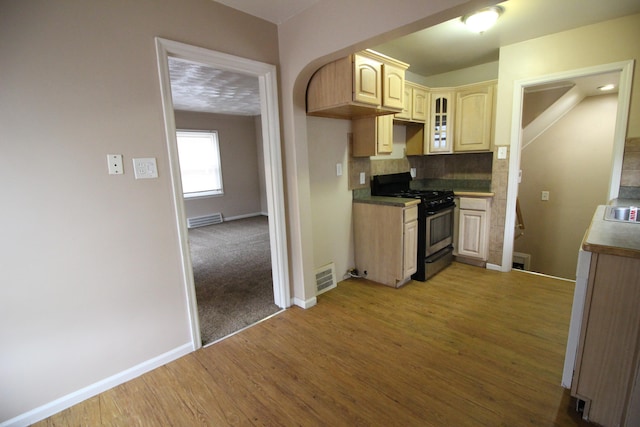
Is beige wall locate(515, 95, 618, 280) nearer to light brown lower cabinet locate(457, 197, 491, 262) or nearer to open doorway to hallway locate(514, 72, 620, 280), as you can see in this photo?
open doorway to hallway locate(514, 72, 620, 280)

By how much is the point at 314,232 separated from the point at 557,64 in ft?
9.38

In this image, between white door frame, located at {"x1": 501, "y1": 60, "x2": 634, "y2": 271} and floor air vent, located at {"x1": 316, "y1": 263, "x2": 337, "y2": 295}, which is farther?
floor air vent, located at {"x1": 316, "y1": 263, "x2": 337, "y2": 295}

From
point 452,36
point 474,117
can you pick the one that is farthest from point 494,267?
point 452,36

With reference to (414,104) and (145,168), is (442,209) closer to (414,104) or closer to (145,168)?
(414,104)

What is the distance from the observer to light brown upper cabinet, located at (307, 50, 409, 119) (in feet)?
7.57

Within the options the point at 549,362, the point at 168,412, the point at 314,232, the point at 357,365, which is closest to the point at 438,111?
the point at 314,232

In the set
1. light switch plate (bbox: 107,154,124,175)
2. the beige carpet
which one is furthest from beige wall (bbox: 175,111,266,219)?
light switch plate (bbox: 107,154,124,175)

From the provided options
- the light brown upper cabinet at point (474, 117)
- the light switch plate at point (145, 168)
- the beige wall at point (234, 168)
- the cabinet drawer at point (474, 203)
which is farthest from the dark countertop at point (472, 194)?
the beige wall at point (234, 168)

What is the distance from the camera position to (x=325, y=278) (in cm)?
312

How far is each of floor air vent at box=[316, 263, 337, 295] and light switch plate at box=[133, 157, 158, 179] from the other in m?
1.77

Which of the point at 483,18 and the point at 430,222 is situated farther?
the point at 430,222

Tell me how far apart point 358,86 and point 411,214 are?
54.5 inches

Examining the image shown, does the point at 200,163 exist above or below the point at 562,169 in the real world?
above

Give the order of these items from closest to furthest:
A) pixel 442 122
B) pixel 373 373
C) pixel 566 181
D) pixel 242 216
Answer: pixel 373 373 < pixel 442 122 < pixel 566 181 < pixel 242 216
